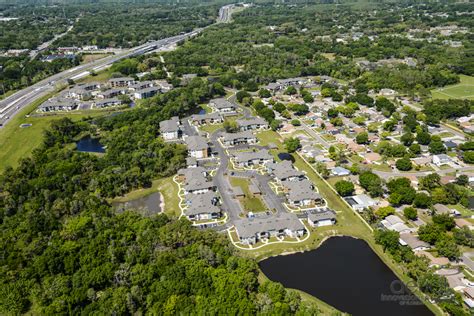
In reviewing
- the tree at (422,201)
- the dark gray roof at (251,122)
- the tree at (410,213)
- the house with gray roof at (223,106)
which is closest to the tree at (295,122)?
the dark gray roof at (251,122)

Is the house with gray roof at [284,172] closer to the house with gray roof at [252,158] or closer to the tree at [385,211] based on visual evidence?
the house with gray roof at [252,158]

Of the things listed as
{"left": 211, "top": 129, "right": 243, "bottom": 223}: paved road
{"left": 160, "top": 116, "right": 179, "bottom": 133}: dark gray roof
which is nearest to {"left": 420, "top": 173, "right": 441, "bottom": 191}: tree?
{"left": 211, "top": 129, "right": 243, "bottom": 223}: paved road

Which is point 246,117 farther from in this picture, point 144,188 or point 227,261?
point 227,261

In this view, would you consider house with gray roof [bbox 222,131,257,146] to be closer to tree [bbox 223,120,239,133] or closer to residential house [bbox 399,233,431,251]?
tree [bbox 223,120,239,133]

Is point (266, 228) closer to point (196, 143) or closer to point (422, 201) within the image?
point (422, 201)

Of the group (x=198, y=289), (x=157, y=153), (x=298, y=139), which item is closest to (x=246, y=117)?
(x=298, y=139)

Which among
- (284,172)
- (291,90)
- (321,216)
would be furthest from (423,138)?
(291,90)
